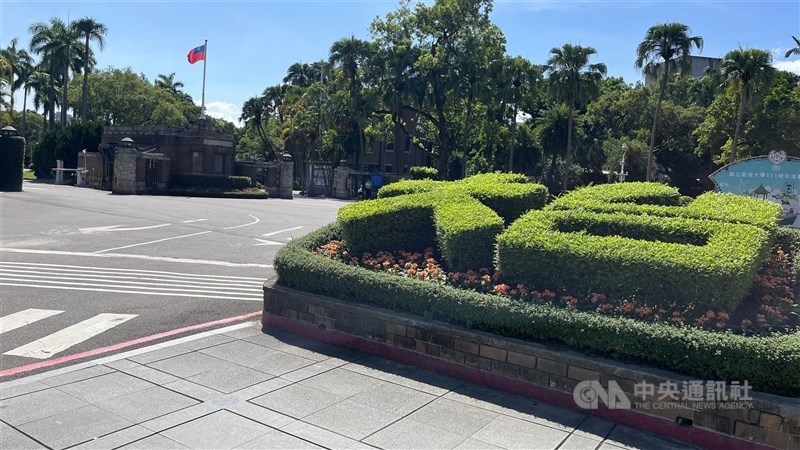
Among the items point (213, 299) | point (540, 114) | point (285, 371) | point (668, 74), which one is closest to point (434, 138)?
point (540, 114)

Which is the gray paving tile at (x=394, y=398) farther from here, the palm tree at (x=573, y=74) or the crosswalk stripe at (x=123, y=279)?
the palm tree at (x=573, y=74)

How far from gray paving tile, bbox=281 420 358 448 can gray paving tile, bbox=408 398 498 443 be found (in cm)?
78

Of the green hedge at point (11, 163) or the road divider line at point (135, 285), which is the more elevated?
the green hedge at point (11, 163)

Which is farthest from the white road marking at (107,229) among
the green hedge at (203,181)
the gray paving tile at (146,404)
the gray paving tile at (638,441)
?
the green hedge at (203,181)

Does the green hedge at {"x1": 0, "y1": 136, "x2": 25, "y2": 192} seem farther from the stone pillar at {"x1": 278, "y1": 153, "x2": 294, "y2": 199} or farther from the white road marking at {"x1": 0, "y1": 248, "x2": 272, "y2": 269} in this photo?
the white road marking at {"x1": 0, "y1": 248, "x2": 272, "y2": 269}

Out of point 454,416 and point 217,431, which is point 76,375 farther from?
point 454,416

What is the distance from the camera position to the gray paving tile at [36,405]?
545 cm

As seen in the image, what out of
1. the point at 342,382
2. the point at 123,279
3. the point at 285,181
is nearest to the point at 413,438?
the point at 342,382

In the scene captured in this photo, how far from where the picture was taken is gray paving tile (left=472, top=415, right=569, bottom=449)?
521cm

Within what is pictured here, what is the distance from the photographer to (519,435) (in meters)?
5.38

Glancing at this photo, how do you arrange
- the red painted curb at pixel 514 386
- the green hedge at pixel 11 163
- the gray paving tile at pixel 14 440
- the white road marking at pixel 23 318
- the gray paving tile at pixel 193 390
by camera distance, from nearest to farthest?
the gray paving tile at pixel 14 440
the red painted curb at pixel 514 386
the gray paving tile at pixel 193 390
the white road marking at pixel 23 318
the green hedge at pixel 11 163

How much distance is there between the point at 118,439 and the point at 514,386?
3.79 metres

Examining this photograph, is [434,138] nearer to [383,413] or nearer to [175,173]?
[175,173]

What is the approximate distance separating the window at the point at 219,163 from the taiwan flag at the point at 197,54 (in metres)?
7.33
